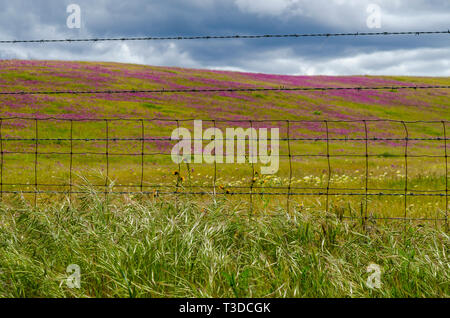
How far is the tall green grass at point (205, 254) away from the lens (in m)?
4.52

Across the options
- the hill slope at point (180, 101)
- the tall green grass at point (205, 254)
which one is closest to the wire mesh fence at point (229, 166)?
the tall green grass at point (205, 254)

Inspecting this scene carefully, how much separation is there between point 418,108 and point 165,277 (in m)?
56.4

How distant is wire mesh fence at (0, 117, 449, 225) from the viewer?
8781 millimetres

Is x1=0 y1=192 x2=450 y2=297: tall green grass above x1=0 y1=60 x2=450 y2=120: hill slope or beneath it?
beneath

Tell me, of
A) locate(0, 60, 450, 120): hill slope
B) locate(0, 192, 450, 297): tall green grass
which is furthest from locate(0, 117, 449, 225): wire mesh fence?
locate(0, 60, 450, 120): hill slope

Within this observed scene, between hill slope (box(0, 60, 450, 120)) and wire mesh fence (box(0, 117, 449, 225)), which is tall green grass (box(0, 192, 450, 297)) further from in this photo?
hill slope (box(0, 60, 450, 120))

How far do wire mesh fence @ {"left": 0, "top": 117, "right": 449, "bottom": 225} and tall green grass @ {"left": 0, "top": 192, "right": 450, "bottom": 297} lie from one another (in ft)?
2.05

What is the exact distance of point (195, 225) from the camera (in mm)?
5332

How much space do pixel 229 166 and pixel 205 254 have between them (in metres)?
15.6

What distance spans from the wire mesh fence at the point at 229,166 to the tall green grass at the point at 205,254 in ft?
2.05

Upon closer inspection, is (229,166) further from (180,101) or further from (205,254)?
(180,101)

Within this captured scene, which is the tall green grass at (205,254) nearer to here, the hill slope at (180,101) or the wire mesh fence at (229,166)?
the wire mesh fence at (229,166)

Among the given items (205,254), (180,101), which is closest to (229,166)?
(205,254)

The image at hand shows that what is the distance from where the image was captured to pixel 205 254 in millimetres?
4887
